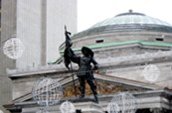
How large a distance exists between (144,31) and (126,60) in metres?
11.2

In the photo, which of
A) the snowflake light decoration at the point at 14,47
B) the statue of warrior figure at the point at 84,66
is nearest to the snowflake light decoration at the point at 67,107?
the statue of warrior figure at the point at 84,66

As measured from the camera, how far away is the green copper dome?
72062 millimetres

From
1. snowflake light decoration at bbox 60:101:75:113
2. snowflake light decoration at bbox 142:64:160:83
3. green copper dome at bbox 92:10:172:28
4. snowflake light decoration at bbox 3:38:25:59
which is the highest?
green copper dome at bbox 92:10:172:28

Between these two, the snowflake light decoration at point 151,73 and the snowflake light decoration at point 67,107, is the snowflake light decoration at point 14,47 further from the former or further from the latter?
the snowflake light decoration at point 151,73

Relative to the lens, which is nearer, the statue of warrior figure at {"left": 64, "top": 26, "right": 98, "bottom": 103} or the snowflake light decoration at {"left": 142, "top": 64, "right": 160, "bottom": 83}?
the statue of warrior figure at {"left": 64, "top": 26, "right": 98, "bottom": 103}

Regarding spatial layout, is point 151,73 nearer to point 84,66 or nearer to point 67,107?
point 67,107

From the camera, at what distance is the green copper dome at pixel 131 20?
7206cm

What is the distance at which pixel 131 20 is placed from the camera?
7244cm

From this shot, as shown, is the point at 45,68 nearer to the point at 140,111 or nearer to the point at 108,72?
the point at 108,72

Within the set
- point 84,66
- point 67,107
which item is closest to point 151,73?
point 67,107

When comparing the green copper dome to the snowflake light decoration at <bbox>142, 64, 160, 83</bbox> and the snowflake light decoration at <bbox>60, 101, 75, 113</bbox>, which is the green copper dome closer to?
the snowflake light decoration at <bbox>142, 64, 160, 83</bbox>

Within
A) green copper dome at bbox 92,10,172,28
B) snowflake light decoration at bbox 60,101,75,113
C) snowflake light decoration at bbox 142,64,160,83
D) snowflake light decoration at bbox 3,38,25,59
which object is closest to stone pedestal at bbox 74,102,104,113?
snowflake light decoration at bbox 60,101,75,113

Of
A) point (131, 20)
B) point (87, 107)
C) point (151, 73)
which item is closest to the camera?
point (87, 107)

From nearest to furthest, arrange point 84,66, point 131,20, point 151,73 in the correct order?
point 84,66, point 151,73, point 131,20
